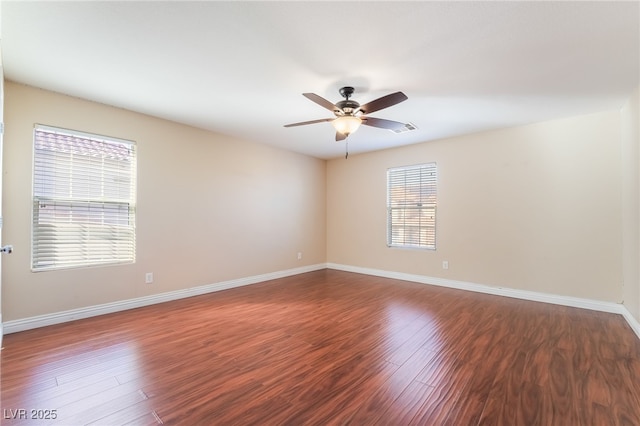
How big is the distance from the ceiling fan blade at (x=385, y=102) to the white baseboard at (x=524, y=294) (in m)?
3.22

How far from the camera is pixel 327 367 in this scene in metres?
2.14

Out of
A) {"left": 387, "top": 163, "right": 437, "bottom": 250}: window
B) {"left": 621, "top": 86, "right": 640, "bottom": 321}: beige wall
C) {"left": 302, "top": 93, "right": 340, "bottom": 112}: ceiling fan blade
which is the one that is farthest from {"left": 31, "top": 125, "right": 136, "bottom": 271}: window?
{"left": 621, "top": 86, "right": 640, "bottom": 321}: beige wall

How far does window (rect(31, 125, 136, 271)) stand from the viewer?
9.61 ft

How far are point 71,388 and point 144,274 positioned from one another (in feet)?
6.14

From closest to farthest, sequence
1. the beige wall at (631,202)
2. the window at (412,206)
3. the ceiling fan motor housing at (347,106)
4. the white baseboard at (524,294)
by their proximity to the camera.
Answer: the ceiling fan motor housing at (347,106), the beige wall at (631,202), the white baseboard at (524,294), the window at (412,206)

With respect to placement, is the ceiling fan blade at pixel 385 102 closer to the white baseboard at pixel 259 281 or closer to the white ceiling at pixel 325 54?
the white ceiling at pixel 325 54

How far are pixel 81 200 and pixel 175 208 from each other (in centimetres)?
100

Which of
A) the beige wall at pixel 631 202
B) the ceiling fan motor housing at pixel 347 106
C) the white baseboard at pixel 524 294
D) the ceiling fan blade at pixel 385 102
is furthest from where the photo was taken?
the white baseboard at pixel 524 294

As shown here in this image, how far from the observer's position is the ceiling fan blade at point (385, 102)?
2367mm

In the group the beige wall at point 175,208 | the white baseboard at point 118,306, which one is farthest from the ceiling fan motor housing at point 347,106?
the white baseboard at point 118,306

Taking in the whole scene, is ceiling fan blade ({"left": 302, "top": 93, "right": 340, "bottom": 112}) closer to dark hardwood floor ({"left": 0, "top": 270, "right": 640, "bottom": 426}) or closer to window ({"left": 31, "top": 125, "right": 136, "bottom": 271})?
dark hardwood floor ({"left": 0, "top": 270, "right": 640, "bottom": 426})

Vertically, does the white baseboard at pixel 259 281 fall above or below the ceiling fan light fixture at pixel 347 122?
below

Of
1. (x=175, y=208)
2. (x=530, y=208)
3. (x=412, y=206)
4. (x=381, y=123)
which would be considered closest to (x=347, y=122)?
(x=381, y=123)

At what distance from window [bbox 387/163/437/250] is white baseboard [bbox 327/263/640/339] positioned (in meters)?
0.56
